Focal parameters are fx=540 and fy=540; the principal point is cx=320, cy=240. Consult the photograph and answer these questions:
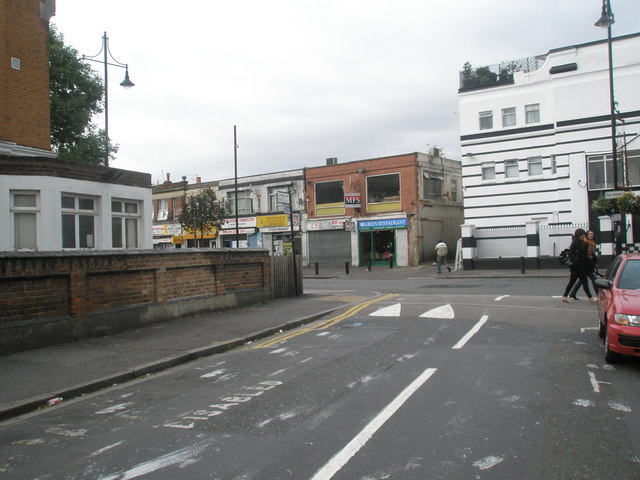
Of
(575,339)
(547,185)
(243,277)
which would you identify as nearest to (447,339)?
(575,339)

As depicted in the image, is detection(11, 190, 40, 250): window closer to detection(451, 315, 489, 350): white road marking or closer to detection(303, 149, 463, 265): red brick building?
detection(451, 315, 489, 350): white road marking

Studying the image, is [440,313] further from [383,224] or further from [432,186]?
[432,186]

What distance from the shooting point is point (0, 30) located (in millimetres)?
16547

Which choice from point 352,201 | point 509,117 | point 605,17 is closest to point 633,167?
point 509,117

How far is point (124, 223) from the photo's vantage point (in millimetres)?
17062

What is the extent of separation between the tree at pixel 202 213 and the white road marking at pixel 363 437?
114ft

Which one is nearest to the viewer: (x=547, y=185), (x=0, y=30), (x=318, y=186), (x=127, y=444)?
(x=127, y=444)

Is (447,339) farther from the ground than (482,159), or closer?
closer

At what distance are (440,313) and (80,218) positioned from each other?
1051 cm

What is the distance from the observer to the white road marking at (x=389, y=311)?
12.1 meters

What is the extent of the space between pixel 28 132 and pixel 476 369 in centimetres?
1584

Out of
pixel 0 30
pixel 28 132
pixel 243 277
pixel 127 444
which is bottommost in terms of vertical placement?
pixel 127 444

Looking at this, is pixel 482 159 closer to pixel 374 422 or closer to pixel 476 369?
pixel 476 369

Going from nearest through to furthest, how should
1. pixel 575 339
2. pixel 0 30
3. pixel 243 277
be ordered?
pixel 575 339
pixel 243 277
pixel 0 30
